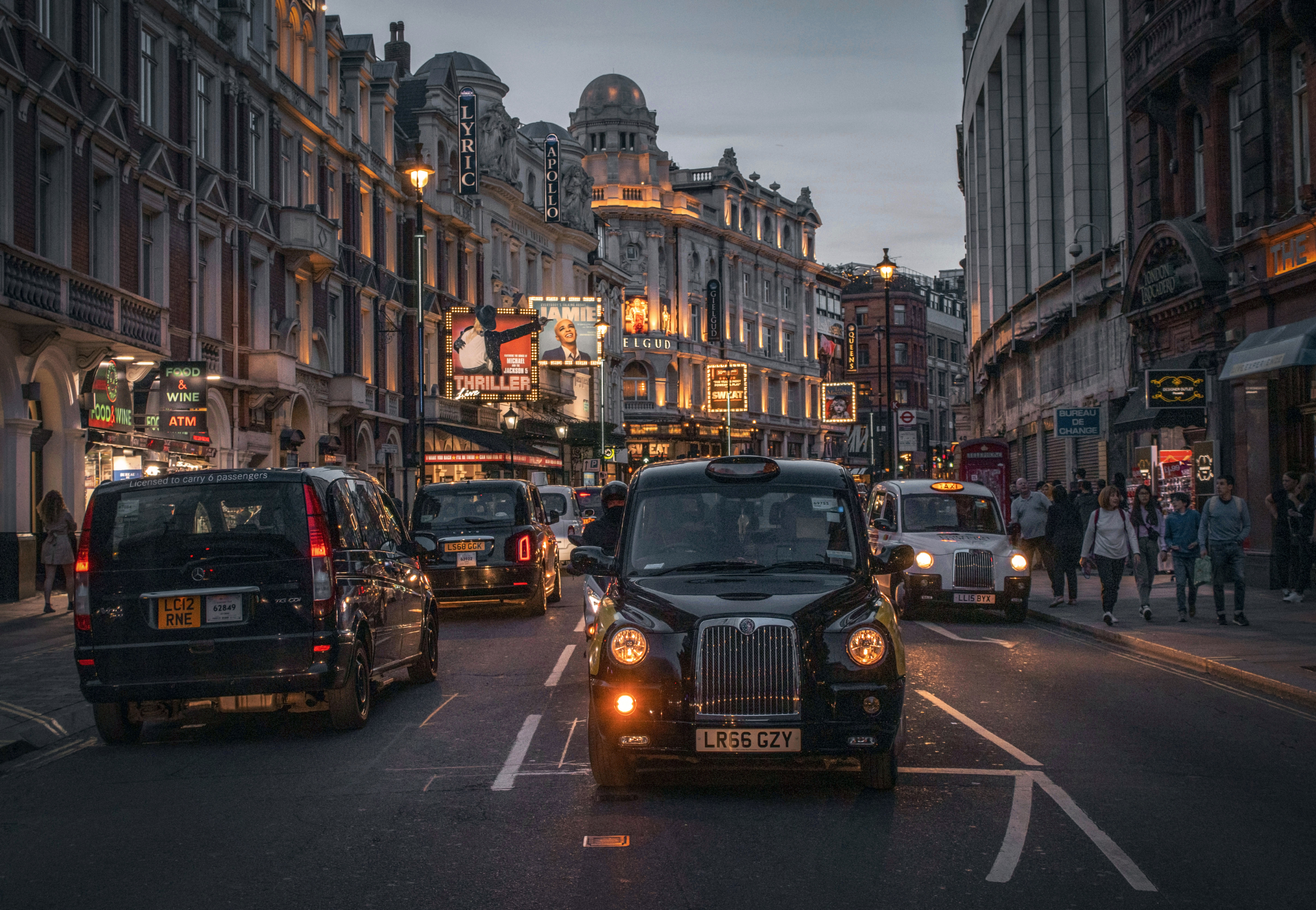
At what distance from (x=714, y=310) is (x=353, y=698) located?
8600 centimetres

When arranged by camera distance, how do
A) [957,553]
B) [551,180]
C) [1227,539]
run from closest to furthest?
1. [1227,539]
2. [957,553]
3. [551,180]

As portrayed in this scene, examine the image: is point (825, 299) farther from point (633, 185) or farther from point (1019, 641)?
point (1019, 641)

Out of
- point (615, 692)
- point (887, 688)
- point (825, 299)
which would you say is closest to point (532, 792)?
point (615, 692)

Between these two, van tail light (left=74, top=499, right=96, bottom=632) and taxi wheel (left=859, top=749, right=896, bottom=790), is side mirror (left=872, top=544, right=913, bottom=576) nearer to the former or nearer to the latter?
taxi wheel (left=859, top=749, right=896, bottom=790)

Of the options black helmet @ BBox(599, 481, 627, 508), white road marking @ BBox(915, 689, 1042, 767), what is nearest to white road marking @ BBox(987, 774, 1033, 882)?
white road marking @ BBox(915, 689, 1042, 767)

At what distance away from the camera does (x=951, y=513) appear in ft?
65.7

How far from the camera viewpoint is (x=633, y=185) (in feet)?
296

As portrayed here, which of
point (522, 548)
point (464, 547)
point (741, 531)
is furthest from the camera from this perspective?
point (522, 548)

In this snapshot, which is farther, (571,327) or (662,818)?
(571,327)

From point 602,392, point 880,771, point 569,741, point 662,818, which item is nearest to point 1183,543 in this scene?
point 569,741

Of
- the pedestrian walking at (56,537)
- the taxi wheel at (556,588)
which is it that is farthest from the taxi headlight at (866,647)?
the pedestrian walking at (56,537)

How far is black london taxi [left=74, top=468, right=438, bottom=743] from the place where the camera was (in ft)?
31.9

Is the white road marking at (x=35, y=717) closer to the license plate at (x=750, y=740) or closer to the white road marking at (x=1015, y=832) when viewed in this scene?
the license plate at (x=750, y=740)

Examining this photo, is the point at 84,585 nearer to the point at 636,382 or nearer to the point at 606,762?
the point at 606,762
